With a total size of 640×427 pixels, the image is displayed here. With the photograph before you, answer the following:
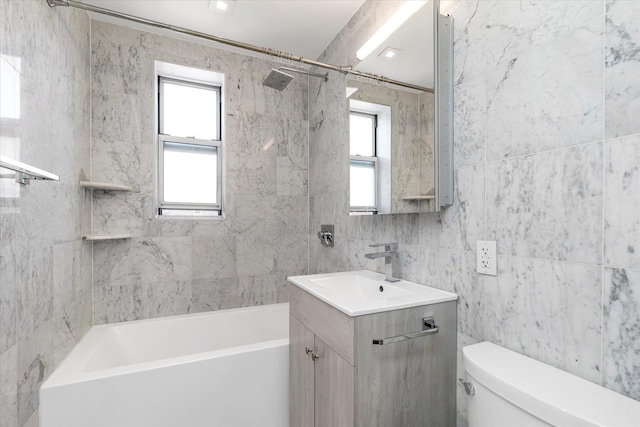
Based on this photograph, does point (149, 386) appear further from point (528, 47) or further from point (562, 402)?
point (528, 47)

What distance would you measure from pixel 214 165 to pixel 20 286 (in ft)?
Result: 5.28

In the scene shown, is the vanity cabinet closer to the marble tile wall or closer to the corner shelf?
Answer: the marble tile wall

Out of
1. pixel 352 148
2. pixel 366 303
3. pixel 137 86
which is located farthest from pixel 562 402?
pixel 137 86

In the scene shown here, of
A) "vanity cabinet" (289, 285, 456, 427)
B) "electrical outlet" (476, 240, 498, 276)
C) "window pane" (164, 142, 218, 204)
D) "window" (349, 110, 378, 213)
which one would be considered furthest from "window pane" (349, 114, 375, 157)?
"window pane" (164, 142, 218, 204)

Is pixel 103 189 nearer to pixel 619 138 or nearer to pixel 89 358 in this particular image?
pixel 89 358

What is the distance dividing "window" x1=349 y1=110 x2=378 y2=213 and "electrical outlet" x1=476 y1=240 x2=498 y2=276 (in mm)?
662

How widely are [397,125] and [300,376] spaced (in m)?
1.36

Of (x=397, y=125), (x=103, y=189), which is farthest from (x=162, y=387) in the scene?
(x=397, y=125)

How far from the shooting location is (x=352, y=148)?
1921mm

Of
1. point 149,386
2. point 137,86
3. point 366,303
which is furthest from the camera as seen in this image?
point 137,86

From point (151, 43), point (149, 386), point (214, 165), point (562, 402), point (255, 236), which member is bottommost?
point (149, 386)

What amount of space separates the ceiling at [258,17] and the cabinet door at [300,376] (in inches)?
76.7

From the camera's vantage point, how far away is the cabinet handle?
103 cm

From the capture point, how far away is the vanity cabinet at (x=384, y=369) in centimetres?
104
